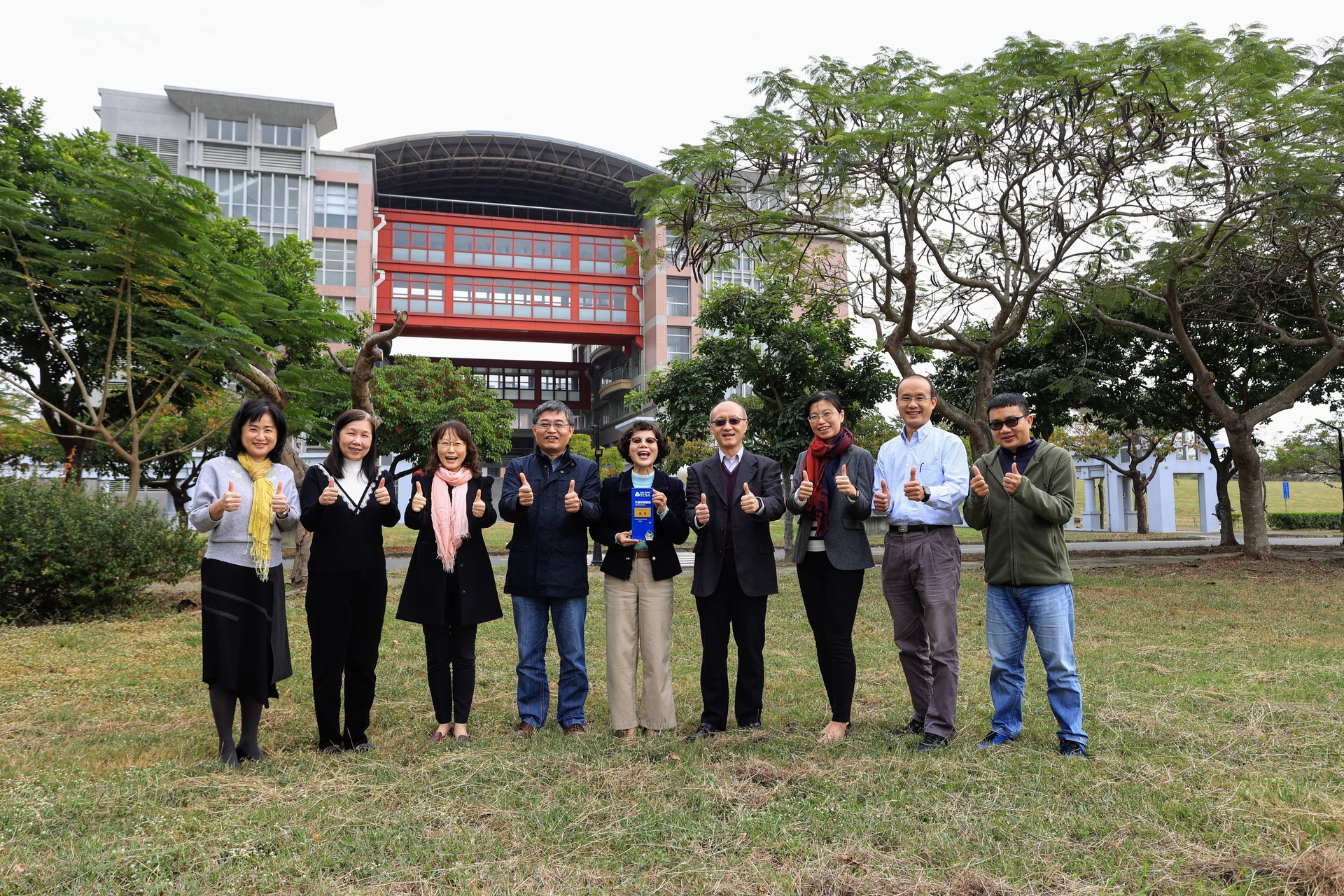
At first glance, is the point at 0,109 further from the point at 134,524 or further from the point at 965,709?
the point at 965,709

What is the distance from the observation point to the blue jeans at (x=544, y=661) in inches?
186

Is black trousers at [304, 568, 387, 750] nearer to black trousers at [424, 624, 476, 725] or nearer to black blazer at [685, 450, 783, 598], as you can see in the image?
black trousers at [424, 624, 476, 725]

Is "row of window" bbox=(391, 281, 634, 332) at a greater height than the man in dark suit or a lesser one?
greater

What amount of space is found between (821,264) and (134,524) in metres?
11.7

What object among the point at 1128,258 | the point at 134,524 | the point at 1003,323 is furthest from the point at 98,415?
the point at 1128,258

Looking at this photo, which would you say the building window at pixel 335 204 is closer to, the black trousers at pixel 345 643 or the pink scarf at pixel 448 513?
the pink scarf at pixel 448 513

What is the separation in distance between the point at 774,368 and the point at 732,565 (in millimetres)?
12230

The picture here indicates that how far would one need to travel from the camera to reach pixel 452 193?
53812 millimetres

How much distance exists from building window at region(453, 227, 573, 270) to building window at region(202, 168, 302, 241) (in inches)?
350

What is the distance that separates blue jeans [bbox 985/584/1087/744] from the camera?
4168mm

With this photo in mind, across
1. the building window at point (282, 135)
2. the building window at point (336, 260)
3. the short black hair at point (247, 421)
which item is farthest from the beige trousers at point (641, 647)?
the building window at point (282, 135)

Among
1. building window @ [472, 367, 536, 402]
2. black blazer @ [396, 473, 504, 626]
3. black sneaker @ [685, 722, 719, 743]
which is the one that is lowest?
black sneaker @ [685, 722, 719, 743]

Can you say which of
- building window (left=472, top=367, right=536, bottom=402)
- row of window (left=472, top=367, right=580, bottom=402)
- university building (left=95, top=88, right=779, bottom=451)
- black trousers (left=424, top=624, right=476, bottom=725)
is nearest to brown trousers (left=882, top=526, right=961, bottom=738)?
black trousers (left=424, top=624, right=476, bottom=725)

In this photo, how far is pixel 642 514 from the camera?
455 cm
